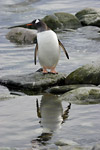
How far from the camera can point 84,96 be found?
8.33 m

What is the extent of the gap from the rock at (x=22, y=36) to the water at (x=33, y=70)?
0.28m

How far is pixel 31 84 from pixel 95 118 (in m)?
2.60

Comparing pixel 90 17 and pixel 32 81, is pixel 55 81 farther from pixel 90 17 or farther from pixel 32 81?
pixel 90 17

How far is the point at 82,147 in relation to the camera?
601 cm

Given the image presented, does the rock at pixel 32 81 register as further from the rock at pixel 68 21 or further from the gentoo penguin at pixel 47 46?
the rock at pixel 68 21

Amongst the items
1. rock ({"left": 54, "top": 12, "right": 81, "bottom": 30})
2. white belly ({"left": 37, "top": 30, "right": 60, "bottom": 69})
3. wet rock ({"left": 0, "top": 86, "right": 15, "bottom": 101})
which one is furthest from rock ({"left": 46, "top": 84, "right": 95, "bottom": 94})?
rock ({"left": 54, "top": 12, "right": 81, "bottom": 30})

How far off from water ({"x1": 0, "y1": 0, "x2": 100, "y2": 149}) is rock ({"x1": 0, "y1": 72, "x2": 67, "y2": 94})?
1.86ft

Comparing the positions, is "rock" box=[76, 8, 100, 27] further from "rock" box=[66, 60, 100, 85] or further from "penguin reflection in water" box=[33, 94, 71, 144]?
"penguin reflection in water" box=[33, 94, 71, 144]

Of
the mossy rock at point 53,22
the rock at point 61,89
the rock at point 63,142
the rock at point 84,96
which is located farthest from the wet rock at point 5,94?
the mossy rock at point 53,22

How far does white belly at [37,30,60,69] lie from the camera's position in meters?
10.1

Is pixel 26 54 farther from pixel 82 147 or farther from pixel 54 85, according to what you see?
pixel 82 147

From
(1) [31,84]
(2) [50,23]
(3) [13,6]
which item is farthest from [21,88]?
(3) [13,6]

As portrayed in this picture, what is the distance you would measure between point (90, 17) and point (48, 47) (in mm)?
8354

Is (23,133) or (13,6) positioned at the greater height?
(23,133)
